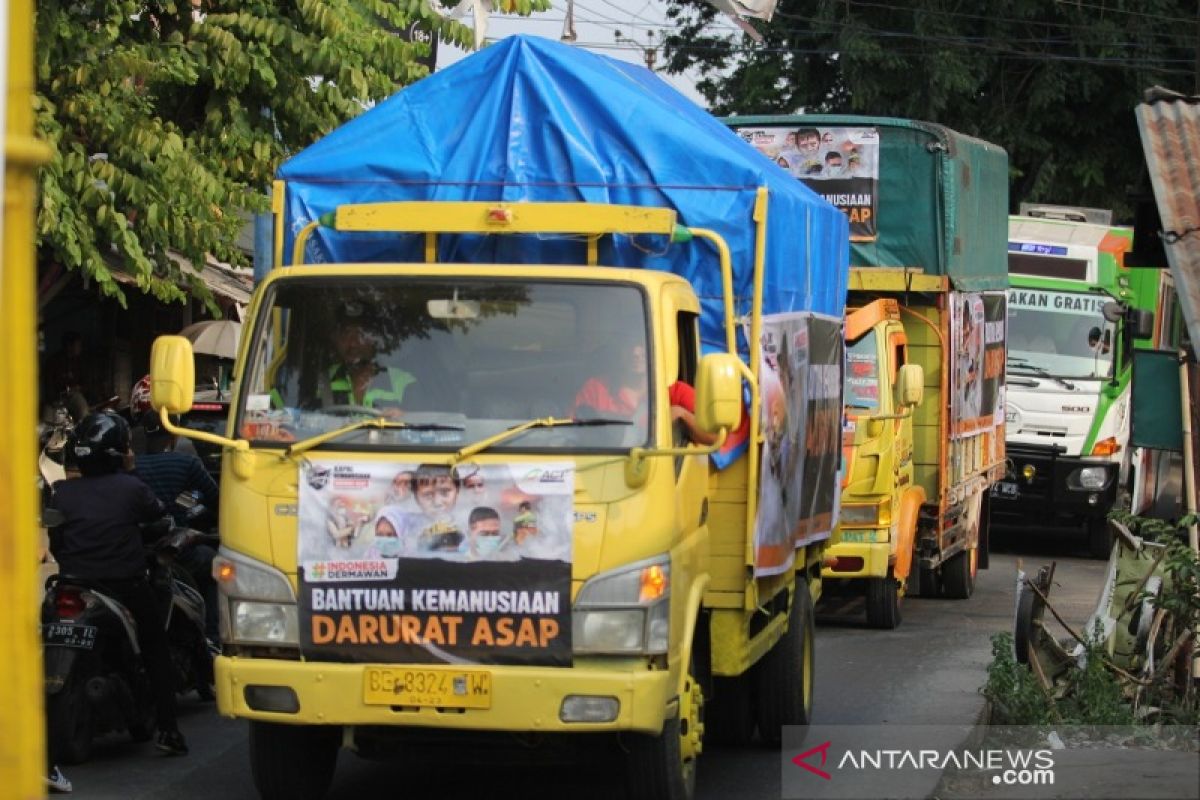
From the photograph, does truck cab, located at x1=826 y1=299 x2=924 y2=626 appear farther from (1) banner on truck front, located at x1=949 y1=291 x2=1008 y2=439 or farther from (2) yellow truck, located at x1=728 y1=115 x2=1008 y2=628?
(1) banner on truck front, located at x1=949 y1=291 x2=1008 y2=439

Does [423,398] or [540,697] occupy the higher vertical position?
[423,398]

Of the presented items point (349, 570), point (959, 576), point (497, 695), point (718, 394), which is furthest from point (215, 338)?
point (718, 394)

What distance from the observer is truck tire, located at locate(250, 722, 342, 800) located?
7.30 meters

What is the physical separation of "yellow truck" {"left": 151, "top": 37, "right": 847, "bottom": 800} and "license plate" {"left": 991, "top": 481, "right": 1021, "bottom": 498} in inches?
469

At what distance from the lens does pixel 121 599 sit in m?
8.54

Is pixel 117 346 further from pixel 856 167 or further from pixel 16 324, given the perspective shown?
pixel 16 324

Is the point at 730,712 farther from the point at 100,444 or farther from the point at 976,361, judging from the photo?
the point at 976,361

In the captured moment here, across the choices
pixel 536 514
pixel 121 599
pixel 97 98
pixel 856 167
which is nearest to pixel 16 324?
pixel 536 514

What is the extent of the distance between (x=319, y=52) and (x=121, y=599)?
19.3 ft

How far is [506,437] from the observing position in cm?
682

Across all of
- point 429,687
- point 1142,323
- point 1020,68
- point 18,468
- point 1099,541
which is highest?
point 1020,68

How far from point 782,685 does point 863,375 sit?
5.04 m
